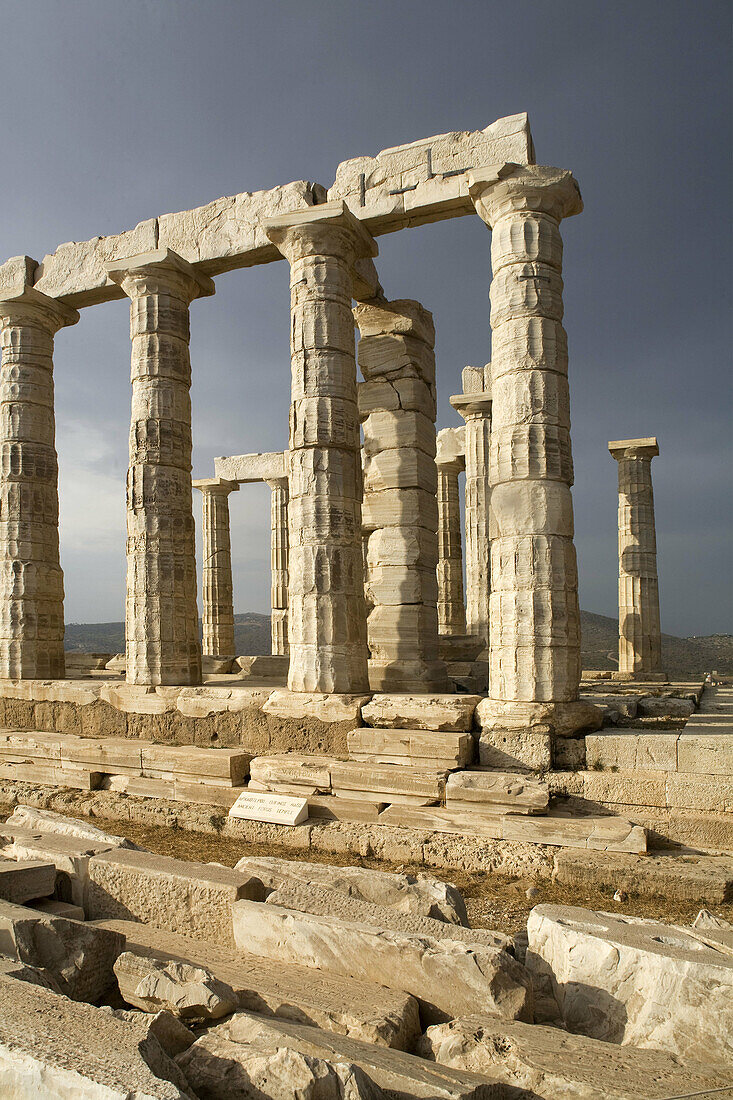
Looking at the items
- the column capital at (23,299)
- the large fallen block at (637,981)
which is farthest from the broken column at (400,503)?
the large fallen block at (637,981)

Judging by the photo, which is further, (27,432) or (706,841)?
(27,432)

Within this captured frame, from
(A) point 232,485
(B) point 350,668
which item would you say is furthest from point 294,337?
(A) point 232,485

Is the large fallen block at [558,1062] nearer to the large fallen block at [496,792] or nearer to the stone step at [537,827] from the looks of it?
the stone step at [537,827]

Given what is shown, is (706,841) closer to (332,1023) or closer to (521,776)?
(521,776)

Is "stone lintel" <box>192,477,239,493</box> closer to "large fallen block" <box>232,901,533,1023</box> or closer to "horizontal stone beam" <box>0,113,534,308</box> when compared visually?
"horizontal stone beam" <box>0,113,534,308</box>

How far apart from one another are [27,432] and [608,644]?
145 feet

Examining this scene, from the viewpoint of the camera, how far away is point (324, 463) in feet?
34.2

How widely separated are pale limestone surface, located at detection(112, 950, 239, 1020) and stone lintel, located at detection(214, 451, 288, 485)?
19.4 meters

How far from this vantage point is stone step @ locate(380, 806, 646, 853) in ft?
24.5

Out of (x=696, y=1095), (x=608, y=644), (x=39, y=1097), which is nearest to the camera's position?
(x=39, y=1097)

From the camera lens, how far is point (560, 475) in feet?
30.1

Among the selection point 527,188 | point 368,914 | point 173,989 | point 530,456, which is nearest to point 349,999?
point 368,914

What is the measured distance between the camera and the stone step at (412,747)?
877cm

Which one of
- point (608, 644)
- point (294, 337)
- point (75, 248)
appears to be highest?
point (75, 248)
